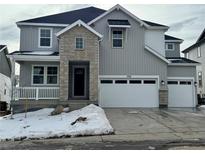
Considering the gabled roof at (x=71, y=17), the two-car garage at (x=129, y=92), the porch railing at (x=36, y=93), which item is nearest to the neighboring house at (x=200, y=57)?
the two-car garage at (x=129, y=92)

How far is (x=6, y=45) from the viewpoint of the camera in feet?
91.9

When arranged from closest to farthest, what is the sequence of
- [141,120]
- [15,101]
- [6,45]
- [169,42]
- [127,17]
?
[141,120]
[15,101]
[127,17]
[169,42]
[6,45]

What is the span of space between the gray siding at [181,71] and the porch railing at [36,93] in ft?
29.6

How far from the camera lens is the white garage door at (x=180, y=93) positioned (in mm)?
19031

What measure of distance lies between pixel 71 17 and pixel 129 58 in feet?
21.4

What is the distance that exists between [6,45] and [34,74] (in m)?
12.5

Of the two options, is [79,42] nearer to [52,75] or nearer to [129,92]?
[52,75]

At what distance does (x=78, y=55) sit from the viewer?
633 inches

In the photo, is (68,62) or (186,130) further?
(68,62)

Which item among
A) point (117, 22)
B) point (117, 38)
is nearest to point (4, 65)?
point (117, 38)

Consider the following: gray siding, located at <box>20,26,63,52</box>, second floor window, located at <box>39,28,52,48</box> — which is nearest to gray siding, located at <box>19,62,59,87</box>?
gray siding, located at <box>20,26,63,52</box>

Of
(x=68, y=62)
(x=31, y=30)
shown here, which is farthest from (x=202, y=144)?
(x=31, y=30)

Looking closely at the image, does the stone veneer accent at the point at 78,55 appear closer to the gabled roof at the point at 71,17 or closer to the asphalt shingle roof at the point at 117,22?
the asphalt shingle roof at the point at 117,22

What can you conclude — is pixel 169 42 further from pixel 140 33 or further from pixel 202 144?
pixel 202 144
